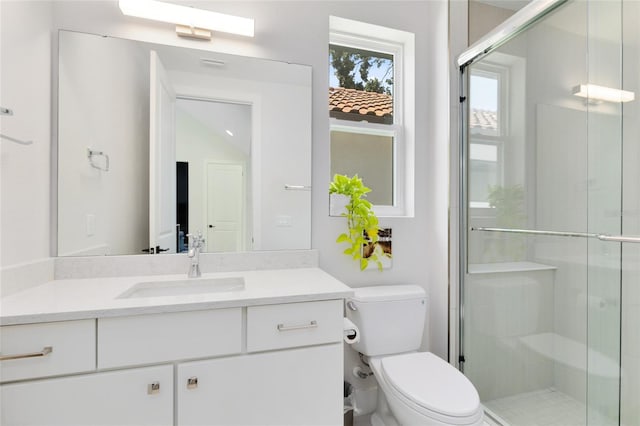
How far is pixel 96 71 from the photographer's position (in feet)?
4.58

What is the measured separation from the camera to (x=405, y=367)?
1421mm

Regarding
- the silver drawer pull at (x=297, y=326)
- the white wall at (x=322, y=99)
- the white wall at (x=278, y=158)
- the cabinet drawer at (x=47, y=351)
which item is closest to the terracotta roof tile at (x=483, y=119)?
the white wall at (x=322, y=99)

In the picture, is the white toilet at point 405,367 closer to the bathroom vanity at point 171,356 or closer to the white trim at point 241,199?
the bathroom vanity at point 171,356

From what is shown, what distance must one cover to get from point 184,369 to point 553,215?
70.8 inches

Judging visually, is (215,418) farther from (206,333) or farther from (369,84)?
(369,84)

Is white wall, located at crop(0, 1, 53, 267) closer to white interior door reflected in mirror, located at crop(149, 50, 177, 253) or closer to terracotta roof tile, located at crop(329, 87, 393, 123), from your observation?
white interior door reflected in mirror, located at crop(149, 50, 177, 253)

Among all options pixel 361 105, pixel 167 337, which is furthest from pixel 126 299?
pixel 361 105

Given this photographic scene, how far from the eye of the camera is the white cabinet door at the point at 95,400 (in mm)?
884

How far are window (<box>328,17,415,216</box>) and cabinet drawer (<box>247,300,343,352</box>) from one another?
966 millimetres

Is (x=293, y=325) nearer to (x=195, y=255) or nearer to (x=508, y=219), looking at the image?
(x=195, y=255)

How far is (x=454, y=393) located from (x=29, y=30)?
7.07ft

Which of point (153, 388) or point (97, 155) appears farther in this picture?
point (97, 155)

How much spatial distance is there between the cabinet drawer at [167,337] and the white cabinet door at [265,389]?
2.0 inches

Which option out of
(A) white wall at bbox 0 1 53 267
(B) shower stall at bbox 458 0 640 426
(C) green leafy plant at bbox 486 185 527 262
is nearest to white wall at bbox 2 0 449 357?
(A) white wall at bbox 0 1 53 267
